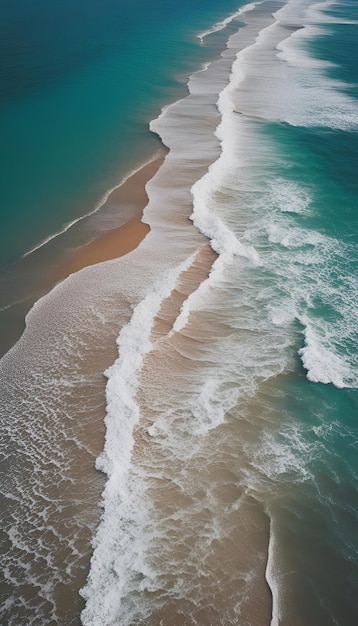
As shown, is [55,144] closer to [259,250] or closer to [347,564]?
[259,250]

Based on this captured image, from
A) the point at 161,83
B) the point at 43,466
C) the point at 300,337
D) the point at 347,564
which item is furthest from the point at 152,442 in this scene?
the point at 161,83

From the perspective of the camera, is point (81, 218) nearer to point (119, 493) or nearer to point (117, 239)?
point (117, 239)

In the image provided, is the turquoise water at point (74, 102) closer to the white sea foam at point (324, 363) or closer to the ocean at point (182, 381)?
the ocean at point (182, 381)

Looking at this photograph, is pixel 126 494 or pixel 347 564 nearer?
pixel 347 564

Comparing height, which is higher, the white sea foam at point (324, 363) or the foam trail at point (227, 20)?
the foam trail at point (227, 20)

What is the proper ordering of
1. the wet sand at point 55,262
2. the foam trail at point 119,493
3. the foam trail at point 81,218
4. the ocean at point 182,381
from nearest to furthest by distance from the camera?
the foam trail at point 119,493 → the ocean at point 182,381 → the wet sand at point 55,262 → the foam trail at point 81,218

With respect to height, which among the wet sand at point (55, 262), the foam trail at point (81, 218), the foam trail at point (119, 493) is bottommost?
the foam trail at point (119, 493)

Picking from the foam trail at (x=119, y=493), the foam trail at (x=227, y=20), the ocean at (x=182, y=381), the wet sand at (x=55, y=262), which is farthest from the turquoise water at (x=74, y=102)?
the foam trail at (x=119, y=493)

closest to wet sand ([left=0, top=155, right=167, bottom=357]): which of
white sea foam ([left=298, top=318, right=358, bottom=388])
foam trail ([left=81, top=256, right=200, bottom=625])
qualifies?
foam trail ([left=81, top=256, right=200, bottom=625])

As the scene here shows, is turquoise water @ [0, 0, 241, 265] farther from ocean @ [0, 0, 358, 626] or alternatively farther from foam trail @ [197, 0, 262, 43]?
foam trail @ [197, 0, 262, 43]
